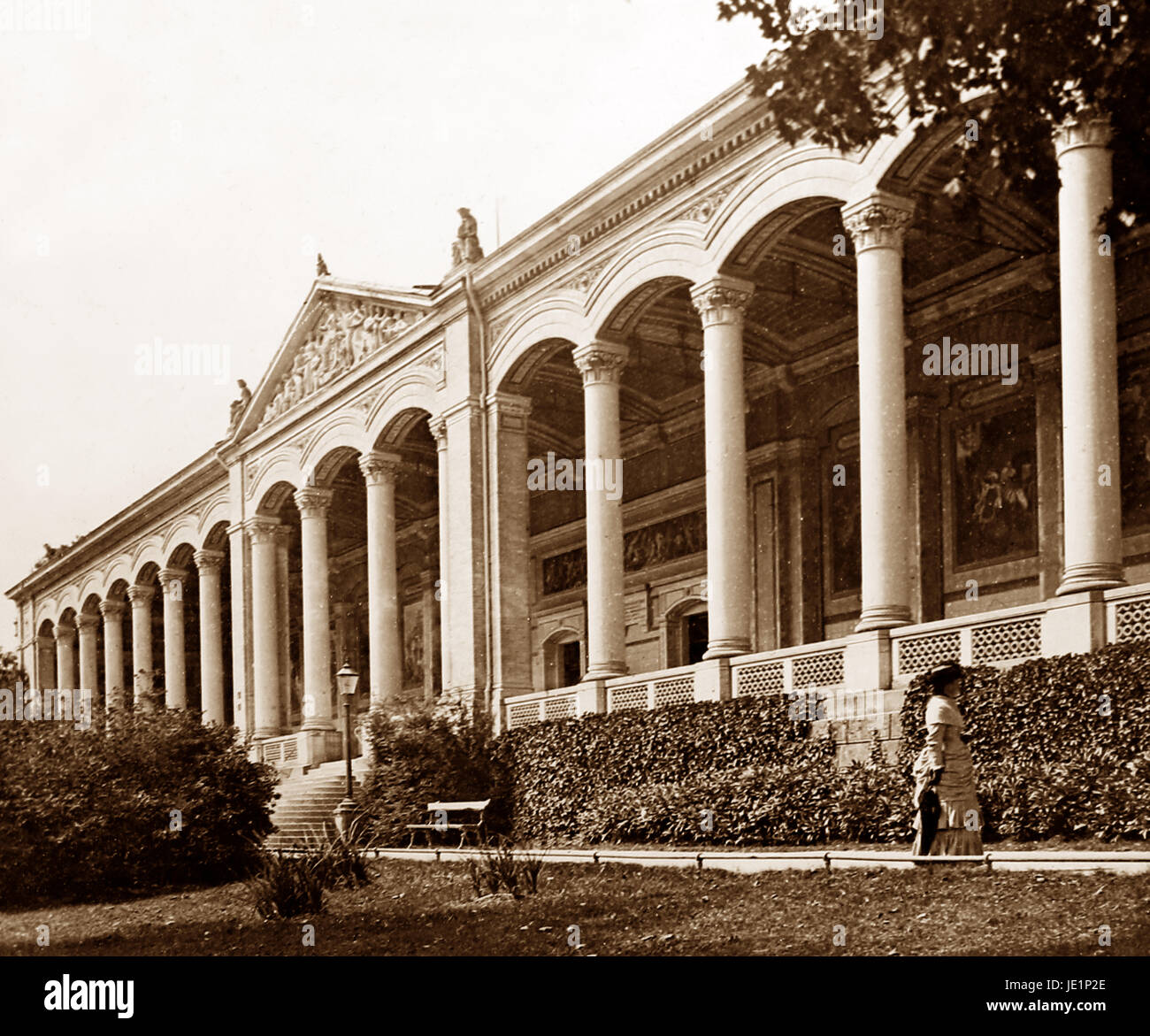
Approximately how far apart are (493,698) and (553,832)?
535 cm

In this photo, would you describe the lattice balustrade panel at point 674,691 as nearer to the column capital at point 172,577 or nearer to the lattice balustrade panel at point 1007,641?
the lattice balustrade panel at point 1007,641

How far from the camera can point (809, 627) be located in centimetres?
2955

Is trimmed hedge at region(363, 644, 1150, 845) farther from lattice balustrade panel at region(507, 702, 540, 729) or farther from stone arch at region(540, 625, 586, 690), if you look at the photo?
stone arch at region(540, 625, 586, 690)

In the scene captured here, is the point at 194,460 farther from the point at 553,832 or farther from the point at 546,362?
the point at 553,832

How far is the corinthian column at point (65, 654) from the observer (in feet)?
174

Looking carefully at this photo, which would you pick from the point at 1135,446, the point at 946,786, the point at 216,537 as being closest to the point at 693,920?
the point at 946,786

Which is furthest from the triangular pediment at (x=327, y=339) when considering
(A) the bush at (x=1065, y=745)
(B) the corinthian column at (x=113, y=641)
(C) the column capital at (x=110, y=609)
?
(A) the bush at (x=1065, y=745)

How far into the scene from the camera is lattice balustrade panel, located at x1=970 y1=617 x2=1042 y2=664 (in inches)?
660

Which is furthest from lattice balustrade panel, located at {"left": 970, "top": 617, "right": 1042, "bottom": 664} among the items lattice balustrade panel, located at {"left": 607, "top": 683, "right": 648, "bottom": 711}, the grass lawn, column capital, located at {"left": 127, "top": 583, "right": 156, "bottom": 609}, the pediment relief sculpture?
column capital, located at {"left": 127, "top": 583, "right": 156, "bottom": 609}

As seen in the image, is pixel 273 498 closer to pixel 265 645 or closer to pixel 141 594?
pixel 265 645

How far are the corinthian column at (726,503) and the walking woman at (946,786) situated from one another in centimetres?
944

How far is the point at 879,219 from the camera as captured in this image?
19531 millimetres
